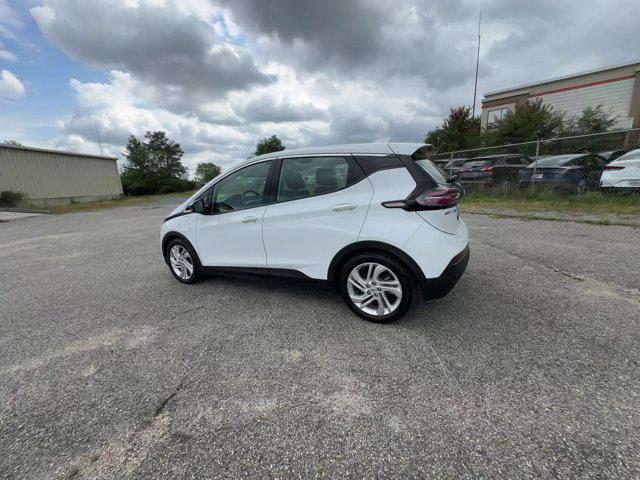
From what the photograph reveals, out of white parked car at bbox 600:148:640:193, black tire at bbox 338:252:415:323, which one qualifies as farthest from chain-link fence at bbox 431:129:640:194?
black tire at bbox 338:252:415:323

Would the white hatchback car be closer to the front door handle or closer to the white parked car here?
the front door handle

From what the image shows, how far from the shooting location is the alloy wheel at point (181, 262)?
417cm

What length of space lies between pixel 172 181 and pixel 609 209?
5547 cm

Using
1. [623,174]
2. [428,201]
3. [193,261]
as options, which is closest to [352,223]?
[428,201]

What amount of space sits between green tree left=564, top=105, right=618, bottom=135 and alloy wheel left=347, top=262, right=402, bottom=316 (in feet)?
80.3

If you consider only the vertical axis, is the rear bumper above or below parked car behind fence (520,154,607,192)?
below

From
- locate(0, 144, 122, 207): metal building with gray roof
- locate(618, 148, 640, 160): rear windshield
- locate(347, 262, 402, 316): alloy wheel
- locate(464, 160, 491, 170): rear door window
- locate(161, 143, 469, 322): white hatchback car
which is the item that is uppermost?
locate(0, 144, 122, 207): metal building with gray roof

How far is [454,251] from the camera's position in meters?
2.71

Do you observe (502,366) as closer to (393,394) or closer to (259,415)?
(393,394)

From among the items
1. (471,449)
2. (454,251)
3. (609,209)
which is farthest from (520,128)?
(471,449)

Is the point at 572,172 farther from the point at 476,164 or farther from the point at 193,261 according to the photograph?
the point at 193,261

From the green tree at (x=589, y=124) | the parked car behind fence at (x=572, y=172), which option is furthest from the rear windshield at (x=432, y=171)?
the green tree at (x=589, y=124)

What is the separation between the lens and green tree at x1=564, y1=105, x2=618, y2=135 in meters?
20.7

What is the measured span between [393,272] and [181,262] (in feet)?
9.81
